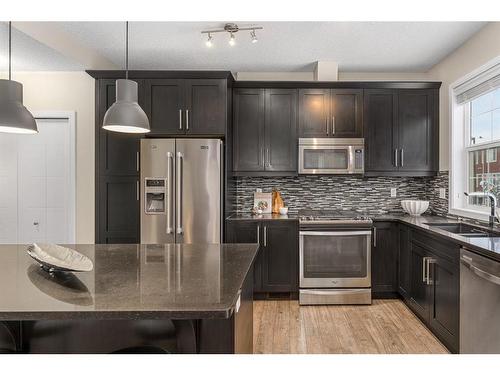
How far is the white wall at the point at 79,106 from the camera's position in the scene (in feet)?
12.0

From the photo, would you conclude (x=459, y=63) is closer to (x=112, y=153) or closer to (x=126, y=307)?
(x=112, y=153)

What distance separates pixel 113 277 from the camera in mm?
1401

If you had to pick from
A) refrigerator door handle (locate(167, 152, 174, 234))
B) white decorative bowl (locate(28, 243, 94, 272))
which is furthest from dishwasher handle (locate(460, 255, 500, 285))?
refrigerator door handle (locate(167, 152, 174, 234))

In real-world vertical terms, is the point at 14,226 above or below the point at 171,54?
below

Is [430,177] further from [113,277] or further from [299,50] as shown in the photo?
[113,277]

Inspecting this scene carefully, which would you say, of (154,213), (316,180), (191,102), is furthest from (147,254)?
(316,180)

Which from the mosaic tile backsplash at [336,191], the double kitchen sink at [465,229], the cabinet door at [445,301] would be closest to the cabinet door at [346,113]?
the mosaic tile backsplash at [336,191]

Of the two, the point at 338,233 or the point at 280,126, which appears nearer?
the point at 338,233

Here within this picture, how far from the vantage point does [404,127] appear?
152 inches

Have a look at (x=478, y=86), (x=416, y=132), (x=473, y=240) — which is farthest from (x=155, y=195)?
(x=478, y=86)

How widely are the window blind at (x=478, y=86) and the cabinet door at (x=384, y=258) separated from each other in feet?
4.61

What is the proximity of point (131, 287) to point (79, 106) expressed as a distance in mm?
3077

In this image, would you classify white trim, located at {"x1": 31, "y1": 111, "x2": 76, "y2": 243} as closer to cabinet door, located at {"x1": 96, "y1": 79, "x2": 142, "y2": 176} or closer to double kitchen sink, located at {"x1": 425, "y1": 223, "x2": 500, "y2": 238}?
cabinet door, located at {"x1": 96, "y1": 79, "x2": 142, "y2": 176}

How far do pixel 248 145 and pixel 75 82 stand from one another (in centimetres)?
194
